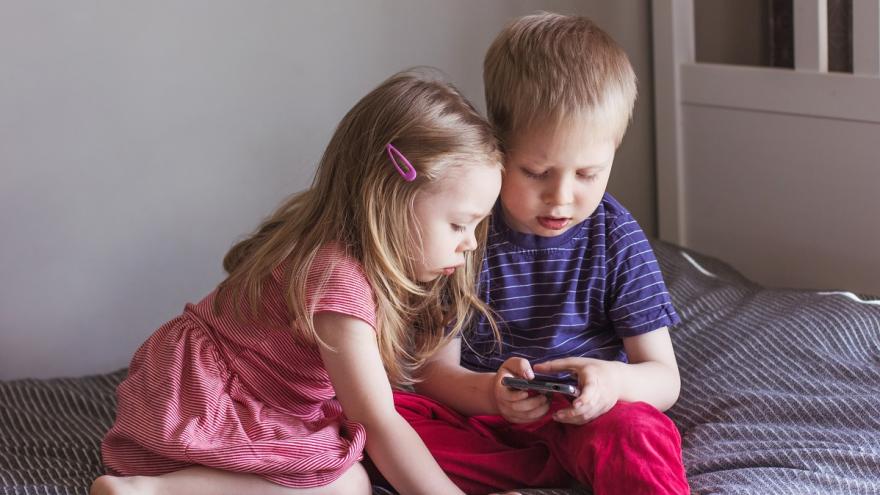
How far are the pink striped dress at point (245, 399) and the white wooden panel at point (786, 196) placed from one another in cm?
99

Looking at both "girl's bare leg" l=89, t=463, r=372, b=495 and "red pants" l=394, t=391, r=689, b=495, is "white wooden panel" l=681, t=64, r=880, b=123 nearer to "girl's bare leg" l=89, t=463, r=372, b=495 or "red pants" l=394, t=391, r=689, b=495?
"red pants" l=394, t=391, r=689, b=495

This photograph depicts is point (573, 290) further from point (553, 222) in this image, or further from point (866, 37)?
point (866, 37)

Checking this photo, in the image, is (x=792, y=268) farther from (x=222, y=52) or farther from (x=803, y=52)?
(x=222, y=52)

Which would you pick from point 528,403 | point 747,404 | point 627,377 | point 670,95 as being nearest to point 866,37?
point 670,95

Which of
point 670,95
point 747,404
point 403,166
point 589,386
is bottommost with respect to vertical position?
point 747,404

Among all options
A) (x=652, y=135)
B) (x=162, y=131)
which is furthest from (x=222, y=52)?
(x=652, y=135)

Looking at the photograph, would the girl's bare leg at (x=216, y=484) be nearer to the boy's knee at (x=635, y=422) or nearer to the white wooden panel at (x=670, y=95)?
the boy's knee at (x=635, y=422)

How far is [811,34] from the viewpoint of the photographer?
1808mm

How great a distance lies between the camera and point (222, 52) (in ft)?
6.15

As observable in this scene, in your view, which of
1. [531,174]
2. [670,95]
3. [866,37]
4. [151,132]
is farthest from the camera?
[670,95]

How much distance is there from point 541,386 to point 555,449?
11 centimetres

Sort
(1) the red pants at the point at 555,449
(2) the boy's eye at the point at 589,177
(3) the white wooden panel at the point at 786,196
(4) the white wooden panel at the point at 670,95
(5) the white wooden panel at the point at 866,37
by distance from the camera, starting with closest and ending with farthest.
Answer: (1) the red pants at the point at 555,449 < (2) the boy's eye at the point at 589,177 < (5) the white wooden panel at the point at 866,37 < (3) the white wooden panel at the point at 786,196 < (4) the white wooden panel at the point at 670,95

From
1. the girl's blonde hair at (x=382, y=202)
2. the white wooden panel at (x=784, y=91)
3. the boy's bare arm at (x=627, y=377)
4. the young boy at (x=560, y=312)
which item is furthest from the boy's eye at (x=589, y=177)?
the white wooden panel at (x=784, y=91)

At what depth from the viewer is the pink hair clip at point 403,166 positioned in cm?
117
